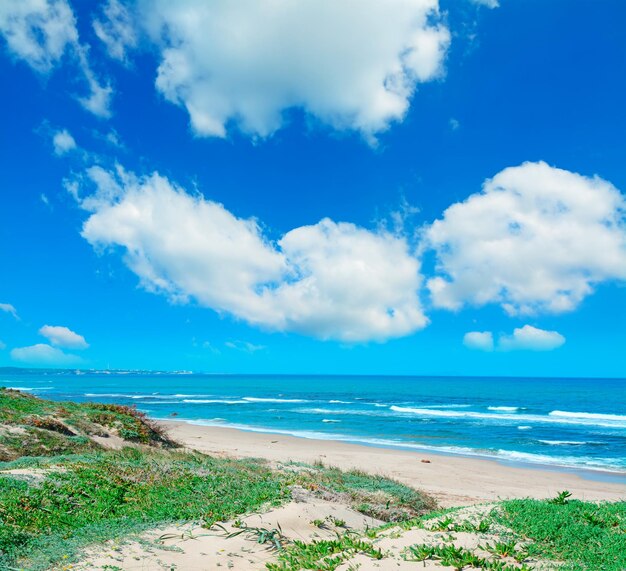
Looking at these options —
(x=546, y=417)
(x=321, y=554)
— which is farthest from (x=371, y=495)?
(x=546, y=417)

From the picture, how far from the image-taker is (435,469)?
2211cm

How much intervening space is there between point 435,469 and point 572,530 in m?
16.5

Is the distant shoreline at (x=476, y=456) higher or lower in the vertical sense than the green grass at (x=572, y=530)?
lower

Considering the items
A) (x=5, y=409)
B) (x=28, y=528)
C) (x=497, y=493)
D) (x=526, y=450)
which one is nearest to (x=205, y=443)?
(x=5, y=409)

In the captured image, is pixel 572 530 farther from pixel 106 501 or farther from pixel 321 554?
pixel 106 501

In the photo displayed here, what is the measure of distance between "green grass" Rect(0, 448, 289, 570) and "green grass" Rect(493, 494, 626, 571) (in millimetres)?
4218

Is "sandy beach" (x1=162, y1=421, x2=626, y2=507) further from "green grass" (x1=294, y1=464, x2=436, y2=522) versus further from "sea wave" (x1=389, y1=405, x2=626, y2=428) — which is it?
"sea wave" (x1=389, y1=405, x2=626, y2=428)

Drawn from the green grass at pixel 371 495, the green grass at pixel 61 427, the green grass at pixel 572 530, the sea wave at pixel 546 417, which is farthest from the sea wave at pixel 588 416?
the green grass at pixel 572 530

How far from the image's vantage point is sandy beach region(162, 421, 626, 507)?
1744 centimetres

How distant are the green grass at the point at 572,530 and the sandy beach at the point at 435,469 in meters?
7.34

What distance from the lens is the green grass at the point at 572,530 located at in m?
5.81

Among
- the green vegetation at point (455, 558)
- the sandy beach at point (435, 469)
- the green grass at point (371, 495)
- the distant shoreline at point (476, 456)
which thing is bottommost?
the sandy beach at point (435, 469)

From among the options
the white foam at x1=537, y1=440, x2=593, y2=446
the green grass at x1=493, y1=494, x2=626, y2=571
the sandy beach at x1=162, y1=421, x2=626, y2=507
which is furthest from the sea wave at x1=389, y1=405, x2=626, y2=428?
the green grass at x1=493, y1=494, x2=626, y2=571

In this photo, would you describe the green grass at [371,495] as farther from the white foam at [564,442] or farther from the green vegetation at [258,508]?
the white foam at [564,442]
